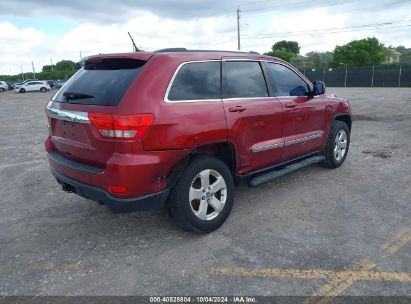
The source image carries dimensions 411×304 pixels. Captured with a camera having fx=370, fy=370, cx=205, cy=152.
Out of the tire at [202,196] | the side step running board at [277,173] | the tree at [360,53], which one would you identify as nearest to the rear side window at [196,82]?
the tire at [202,196]

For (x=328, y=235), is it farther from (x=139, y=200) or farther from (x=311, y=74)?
(x=311, y=74)

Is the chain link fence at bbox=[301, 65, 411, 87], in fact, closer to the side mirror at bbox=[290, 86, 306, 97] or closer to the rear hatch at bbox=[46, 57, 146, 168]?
the side mirror at bbox=[290, 86, 306, 97]

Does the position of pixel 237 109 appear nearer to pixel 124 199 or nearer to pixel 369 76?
pixel 124 199

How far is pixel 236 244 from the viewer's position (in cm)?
362

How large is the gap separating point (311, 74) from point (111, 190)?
4300cm

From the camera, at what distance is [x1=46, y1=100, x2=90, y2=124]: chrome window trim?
3.34 m

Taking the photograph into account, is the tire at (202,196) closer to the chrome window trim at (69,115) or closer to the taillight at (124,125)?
the taillight at (124,125)

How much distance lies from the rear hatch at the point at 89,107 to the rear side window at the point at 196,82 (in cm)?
38

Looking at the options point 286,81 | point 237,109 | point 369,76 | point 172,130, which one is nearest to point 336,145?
point 286,81

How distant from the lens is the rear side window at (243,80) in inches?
157

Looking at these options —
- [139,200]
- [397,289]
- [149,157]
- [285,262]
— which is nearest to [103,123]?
[149,157]

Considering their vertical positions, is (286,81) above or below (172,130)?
above

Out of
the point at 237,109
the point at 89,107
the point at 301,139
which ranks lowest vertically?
the point at 301,139

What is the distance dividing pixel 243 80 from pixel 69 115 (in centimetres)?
190
